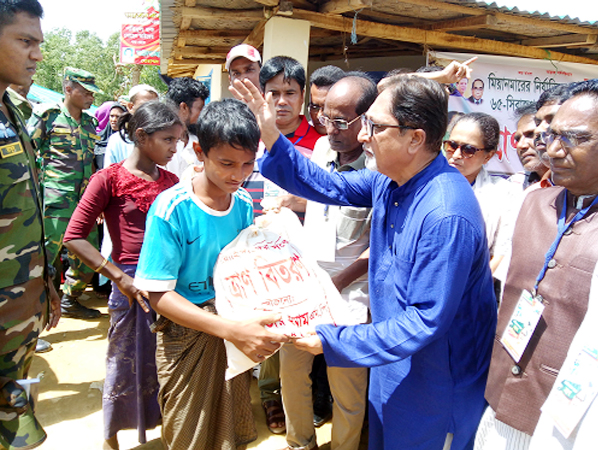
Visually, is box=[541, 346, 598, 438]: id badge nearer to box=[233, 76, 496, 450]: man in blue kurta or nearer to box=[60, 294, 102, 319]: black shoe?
box=[233, 76, 496, 450]: man in blue kurta

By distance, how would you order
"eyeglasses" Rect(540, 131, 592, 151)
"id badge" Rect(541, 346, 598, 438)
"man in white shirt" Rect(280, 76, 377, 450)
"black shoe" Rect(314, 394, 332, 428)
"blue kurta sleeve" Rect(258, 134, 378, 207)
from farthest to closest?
"black shoe" Rect(314, 394, 332, 428), "man in white shirt" Rect(280, 76, 377, 450), "blue kurta sleeve" Rect(258, 134, 378, 207), "eyeglasses" Rect(540, 131, 592, 151), "id badge" Rect(541, 346, 598, 438)

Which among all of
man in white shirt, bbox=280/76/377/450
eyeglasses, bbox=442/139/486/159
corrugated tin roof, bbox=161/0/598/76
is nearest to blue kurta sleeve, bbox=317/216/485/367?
man in white shirt, bbox=280/76/377/450

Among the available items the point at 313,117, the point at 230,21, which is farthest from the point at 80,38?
the point at 313,117

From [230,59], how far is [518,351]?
3069 millimetres

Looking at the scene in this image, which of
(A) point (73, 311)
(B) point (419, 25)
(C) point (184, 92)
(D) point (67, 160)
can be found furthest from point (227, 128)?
(B) point (419, 25)

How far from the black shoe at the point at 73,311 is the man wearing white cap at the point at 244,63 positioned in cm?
326

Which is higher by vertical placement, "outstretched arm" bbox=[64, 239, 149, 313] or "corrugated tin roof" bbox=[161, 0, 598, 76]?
"corrugated tin roof" bbox=[161, 0, 598, 76]

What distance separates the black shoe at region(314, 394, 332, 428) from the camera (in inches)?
123

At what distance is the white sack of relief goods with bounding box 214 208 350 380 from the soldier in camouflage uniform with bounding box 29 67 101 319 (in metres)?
3.56

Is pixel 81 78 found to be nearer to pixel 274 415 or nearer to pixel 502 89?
pixel 274 415

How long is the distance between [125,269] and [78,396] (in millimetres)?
1610

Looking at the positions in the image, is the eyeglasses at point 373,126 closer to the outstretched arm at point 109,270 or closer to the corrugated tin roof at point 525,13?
the outstretched arm at point 109,270

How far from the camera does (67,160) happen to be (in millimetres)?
4723

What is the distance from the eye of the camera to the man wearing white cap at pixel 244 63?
351cm
